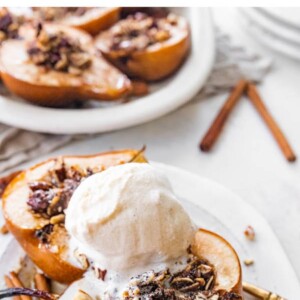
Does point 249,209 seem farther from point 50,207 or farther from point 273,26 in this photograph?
point 273,26

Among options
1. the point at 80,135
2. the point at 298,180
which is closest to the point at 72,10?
the point at 80,135

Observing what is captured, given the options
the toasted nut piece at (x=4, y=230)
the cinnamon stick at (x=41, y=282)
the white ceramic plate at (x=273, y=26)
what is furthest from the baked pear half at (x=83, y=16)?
the cinnamon stick at (x=41, y=282)

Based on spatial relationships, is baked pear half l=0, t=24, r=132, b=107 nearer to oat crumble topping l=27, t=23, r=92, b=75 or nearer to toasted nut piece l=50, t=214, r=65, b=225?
oat crumble topping l=27, t=23, r=92, b=75

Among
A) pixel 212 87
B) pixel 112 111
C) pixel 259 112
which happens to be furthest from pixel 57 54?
pixel 259 112

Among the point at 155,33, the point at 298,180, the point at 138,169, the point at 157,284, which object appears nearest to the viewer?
the point at 157,284

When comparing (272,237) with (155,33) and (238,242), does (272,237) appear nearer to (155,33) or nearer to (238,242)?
(238,242)
